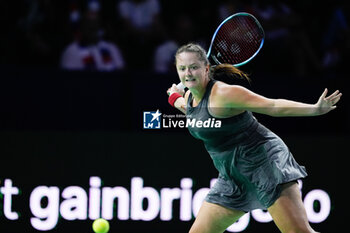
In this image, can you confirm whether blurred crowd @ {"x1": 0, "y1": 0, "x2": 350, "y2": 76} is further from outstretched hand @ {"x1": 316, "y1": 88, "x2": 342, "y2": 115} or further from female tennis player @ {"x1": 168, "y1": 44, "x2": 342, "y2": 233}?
outstretched hand @ {"x1": 316, "y1": 88, "x2": 342, "y2": 115}

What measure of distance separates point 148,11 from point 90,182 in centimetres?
260

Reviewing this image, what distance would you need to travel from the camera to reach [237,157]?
154 inches

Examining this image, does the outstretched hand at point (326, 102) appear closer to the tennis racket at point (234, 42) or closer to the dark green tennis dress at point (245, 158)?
the dark green tennis dress at point (245, 158)

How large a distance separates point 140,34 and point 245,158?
11.9ft

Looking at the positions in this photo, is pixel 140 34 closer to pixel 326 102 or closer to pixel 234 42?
pixel 234 42

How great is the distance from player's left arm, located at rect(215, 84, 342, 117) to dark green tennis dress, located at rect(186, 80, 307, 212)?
15cm

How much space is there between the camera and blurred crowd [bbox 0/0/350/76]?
673cm

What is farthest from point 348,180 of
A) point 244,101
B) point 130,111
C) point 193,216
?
point 244,101

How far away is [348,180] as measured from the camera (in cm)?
607

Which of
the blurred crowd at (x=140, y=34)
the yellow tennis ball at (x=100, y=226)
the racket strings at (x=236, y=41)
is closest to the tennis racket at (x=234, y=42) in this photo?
the racket strings at (x=236, y=41)

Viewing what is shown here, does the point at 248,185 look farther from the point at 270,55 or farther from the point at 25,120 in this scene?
the point at 270,55

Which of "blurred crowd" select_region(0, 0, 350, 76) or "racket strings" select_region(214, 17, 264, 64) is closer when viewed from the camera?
"racket strings" select_region(214, 17, 264, 64)

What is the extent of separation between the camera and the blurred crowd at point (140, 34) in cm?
673

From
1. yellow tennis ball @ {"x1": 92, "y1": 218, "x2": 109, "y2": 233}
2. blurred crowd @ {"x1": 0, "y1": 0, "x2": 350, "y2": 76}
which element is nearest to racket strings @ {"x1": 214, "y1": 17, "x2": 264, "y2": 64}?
yellow tennis ball @ {"x1": 92, "y1": 218, "x2": 109, "y2": 233}
